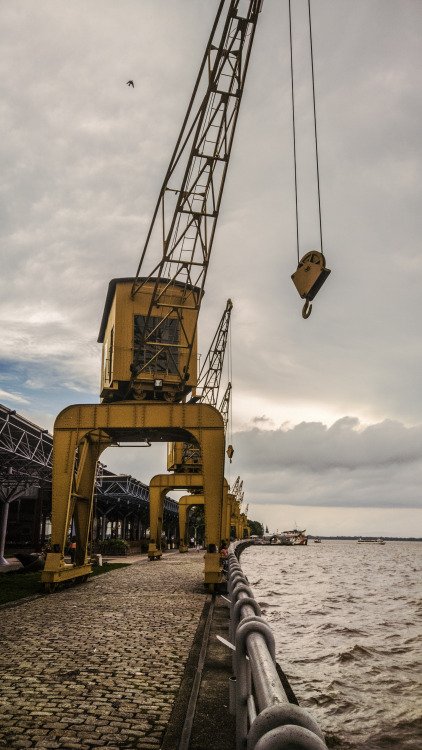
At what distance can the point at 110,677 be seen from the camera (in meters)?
6.74

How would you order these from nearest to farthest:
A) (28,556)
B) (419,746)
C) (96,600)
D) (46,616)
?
(419,746), (46,616), (96,600), (28,556)

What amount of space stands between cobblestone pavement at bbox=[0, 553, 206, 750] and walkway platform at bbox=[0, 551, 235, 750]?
12mm

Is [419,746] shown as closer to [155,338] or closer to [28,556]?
[155,338]

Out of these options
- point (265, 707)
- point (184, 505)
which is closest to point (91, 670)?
point (265, 707)

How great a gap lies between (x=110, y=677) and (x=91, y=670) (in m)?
0.44

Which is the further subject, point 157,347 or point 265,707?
point 157,347

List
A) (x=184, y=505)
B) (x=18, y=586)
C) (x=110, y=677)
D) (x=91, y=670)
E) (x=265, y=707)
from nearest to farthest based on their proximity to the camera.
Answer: (x=265, y=707) → (x=110, y=677) → (x=91, y=670) → (x=18, y=586) → (x=184, y=505)

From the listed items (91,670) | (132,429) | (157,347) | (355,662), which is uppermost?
(157,347)

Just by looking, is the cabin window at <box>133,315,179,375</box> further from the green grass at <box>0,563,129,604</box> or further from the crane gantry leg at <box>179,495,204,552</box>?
the crane gantry leg at <box>179,495,204,552</box>

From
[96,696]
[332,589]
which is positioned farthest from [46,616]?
[332,589]

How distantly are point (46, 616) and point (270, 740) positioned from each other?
11.0m

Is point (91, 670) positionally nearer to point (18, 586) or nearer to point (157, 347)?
point (18, 586)

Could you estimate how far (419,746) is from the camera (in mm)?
7613

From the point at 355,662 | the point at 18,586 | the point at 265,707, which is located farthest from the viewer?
the point at 18,586
